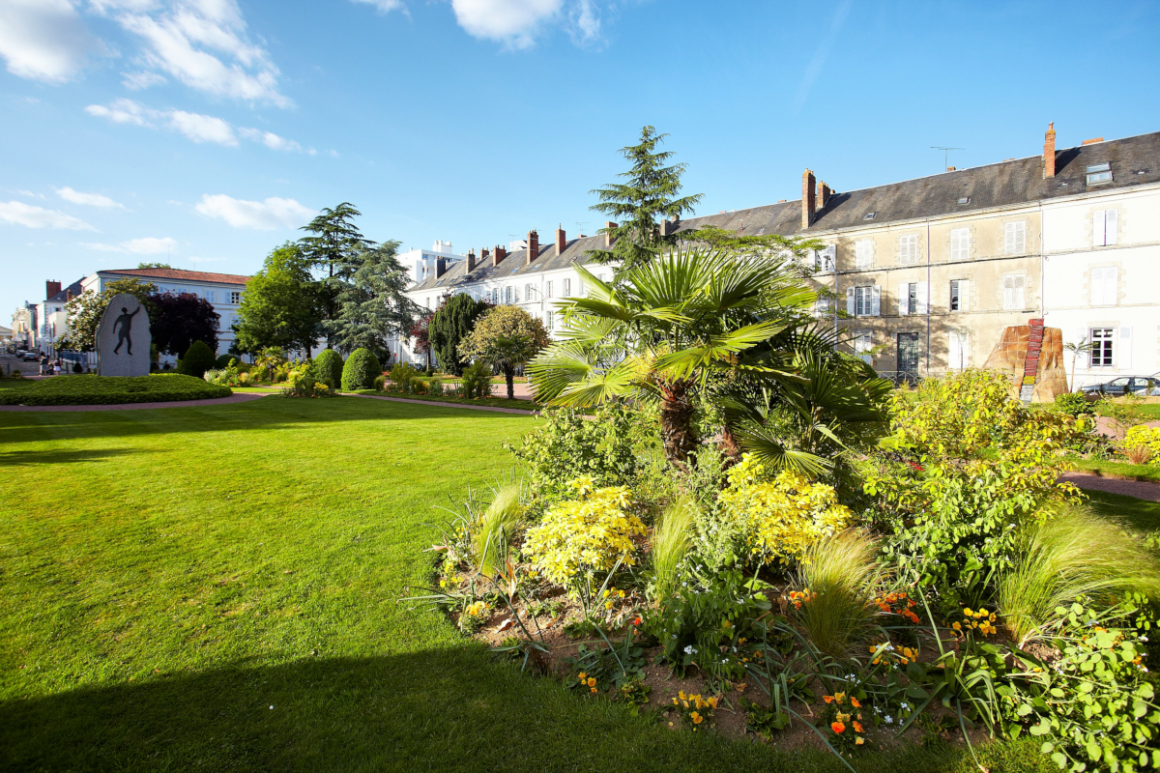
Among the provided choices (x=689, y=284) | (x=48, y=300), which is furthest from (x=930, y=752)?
(x=48, y=300)

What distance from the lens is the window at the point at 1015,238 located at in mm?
29719

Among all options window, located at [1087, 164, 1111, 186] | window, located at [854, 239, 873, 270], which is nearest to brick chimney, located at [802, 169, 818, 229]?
window, located at [854, 239, 873, 270]

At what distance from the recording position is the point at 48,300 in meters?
76.0

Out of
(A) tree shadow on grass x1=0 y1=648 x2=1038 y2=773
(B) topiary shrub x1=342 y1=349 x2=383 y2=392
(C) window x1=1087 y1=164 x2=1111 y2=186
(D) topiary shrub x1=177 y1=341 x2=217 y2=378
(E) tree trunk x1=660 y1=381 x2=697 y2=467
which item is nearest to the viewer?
(A) tree shadow on grass x1=0 y1=648 x2=1038 y2=773

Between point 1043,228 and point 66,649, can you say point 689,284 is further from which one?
point 1043,228

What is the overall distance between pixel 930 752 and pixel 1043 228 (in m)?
36.5

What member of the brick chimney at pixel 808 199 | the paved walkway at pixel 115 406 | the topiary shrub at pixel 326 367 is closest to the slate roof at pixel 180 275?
the topiary shrub at pixel 326 367

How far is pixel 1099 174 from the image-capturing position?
92.6 ft

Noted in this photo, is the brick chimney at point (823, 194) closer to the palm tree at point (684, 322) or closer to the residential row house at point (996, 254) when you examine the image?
the residential row house at point (996, 254)

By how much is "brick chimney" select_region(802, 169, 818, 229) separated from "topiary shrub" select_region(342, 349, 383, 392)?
28608 mm

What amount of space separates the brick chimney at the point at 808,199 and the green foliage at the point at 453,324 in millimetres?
22465

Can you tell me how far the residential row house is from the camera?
27.1m

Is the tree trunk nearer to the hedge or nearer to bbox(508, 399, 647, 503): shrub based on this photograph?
bbox(508, 399, 647, 503): shrub

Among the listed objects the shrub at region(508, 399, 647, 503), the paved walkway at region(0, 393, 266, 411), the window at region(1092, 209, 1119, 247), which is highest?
the window at region(1092, 209, 1119, 247)
